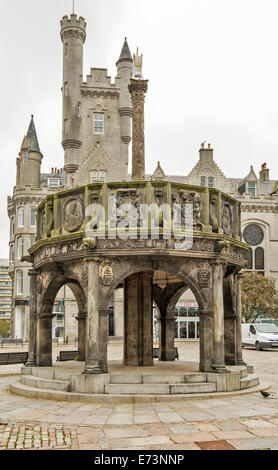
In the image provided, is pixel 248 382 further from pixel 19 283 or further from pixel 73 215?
pixel 19 283

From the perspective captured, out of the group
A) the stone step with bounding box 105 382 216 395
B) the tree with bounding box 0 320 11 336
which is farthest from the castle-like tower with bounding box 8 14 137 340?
the tree with bounding box 0 320 11 336

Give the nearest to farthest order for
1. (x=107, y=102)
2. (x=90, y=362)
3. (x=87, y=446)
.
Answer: (x=87, y=446) < (x=90, y=362) < (x=107, y=102)

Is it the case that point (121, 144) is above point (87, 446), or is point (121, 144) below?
above

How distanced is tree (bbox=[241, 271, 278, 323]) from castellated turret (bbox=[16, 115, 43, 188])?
74.4ft

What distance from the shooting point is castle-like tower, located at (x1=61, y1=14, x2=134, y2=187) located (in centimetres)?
4481

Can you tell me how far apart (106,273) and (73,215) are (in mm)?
1847

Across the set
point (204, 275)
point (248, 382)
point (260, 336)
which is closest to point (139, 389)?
point (248, 382)

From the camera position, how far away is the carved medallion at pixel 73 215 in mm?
12492

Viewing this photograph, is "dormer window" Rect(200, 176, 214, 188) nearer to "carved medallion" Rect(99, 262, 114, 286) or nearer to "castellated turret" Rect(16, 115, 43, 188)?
"castellated turret" Rect(16, 115, 43, 188)

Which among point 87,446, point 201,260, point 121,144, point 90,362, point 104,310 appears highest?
point 121,144
